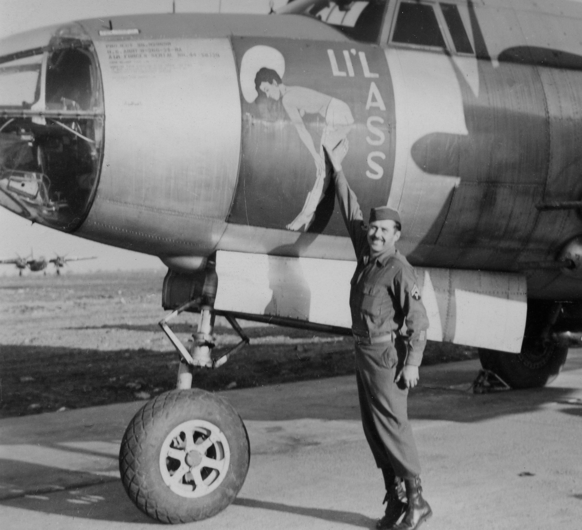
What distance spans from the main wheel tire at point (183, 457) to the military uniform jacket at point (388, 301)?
3.03 feet

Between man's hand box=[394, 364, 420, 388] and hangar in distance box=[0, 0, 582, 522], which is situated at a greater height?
hangar in distance box=[0, 0, 582, 522]

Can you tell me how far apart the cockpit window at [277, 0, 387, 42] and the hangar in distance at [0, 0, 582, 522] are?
0.6 inches

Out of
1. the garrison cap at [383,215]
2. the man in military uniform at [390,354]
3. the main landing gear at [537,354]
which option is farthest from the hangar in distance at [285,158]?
the main landing gear at [537,354]

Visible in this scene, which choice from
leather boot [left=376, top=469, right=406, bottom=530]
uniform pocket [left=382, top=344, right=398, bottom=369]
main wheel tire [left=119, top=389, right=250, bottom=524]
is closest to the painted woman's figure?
uniform pocket [left=382, top=344, right=398, bottom=369]

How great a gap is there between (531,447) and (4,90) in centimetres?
437

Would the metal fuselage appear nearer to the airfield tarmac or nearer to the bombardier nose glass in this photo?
the bombardier nose glass

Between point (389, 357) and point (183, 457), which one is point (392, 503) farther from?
point (183, 457)

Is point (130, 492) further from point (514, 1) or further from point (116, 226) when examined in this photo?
point (514, 1)

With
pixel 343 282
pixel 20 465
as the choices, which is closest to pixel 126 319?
pixel 20 465

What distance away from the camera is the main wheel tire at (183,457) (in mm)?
4199

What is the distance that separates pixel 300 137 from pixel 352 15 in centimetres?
107

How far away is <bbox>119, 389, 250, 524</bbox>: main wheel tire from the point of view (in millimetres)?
4199

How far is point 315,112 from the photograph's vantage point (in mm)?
4512

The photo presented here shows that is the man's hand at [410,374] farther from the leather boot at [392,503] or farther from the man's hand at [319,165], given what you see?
the man's hand at [319,165]
